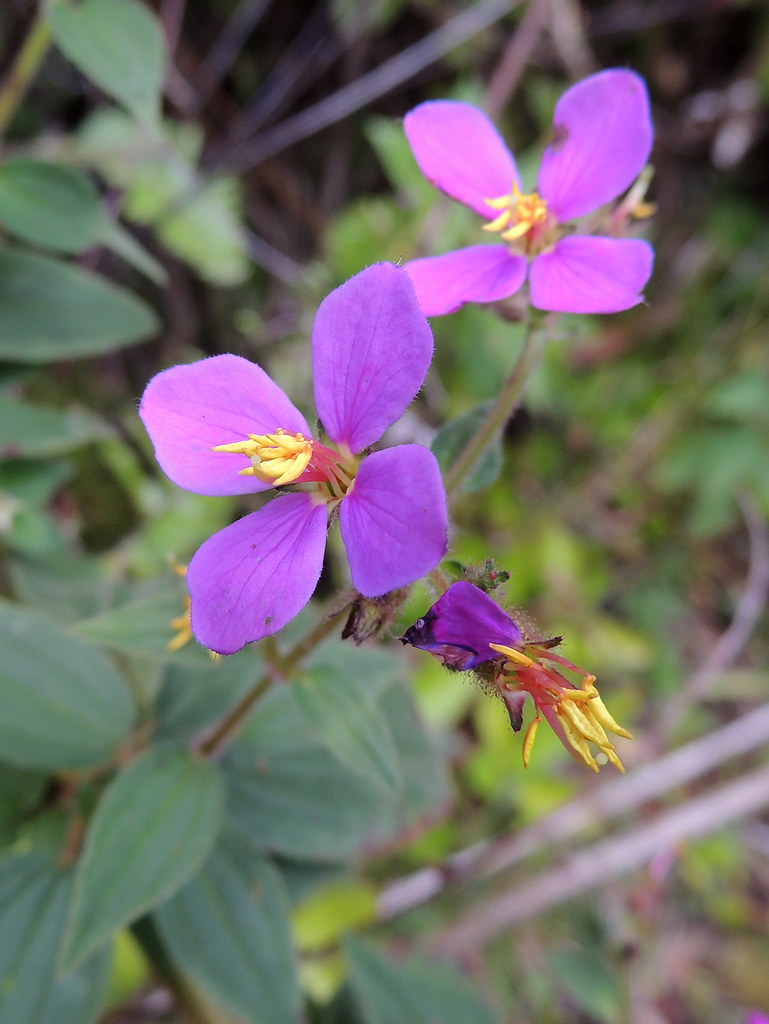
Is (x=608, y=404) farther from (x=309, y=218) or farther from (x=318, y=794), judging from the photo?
(x=318, y=794)

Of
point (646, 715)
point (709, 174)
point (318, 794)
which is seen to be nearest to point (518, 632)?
point (318, 794)

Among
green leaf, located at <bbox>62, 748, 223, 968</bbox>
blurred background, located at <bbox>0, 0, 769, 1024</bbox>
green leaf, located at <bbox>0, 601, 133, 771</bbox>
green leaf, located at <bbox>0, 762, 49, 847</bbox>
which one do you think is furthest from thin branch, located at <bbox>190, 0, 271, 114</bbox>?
green leaf, located at <bbox>62, 748, 223, 968</bbox>

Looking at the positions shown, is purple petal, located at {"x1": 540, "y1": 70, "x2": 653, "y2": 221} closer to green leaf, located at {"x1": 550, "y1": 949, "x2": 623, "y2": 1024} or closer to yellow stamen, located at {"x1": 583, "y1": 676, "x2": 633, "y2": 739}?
yellow stamen, located at {"x1": 583, "y1": 676, "x2": 633, "y2": 739}

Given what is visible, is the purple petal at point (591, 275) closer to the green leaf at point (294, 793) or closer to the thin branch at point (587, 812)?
the green leaf at point (294, 793)

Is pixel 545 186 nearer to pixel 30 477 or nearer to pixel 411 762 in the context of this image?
pixel 411 762

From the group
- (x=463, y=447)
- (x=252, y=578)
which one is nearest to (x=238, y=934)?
(x=252, y=578)

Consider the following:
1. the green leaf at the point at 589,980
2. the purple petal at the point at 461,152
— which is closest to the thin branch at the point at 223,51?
the purple petal at the point at 461,152
